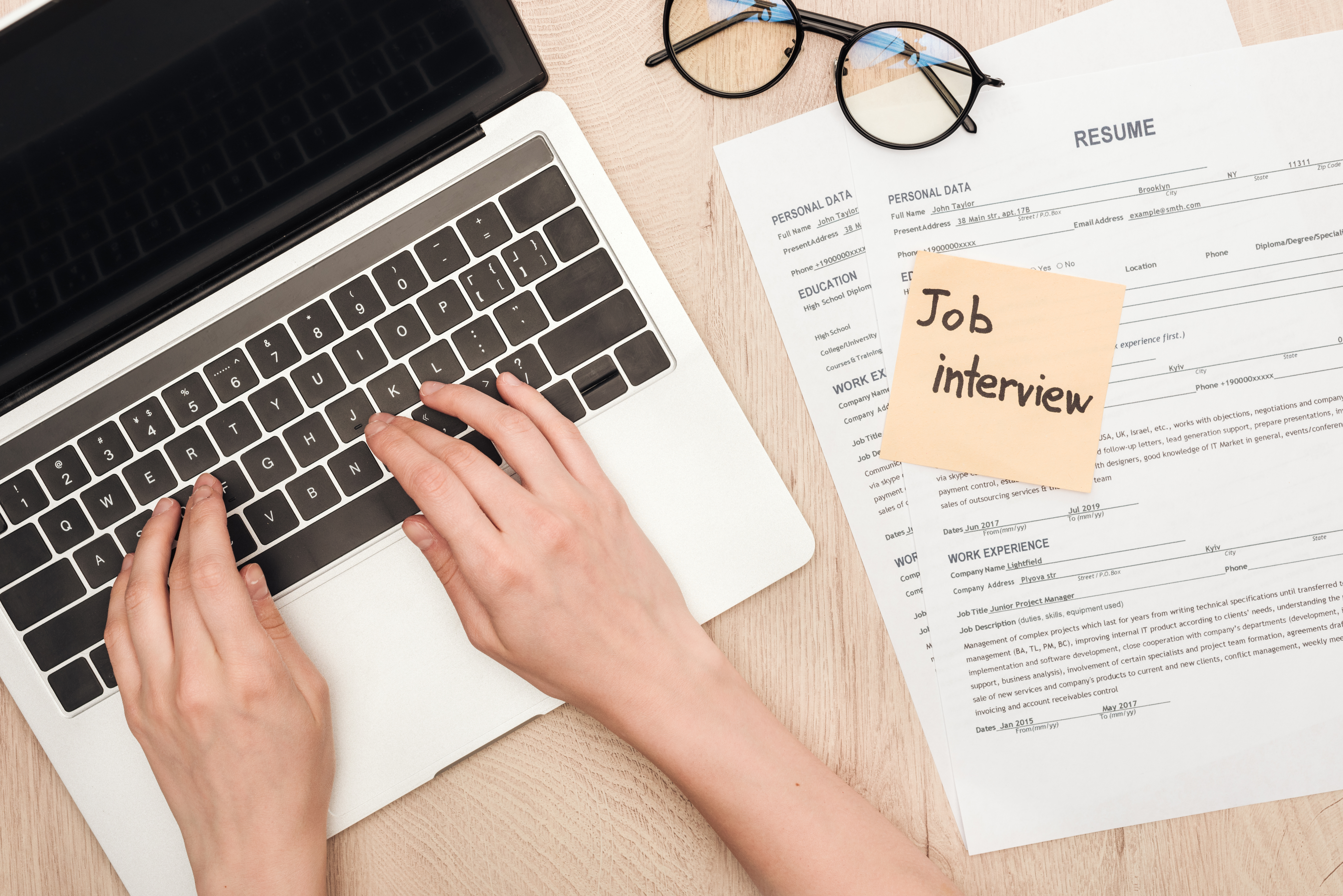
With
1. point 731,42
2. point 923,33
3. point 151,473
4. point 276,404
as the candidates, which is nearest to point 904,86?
point 923,33

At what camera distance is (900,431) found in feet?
2.07

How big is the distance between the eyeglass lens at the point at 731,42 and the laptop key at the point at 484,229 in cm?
20

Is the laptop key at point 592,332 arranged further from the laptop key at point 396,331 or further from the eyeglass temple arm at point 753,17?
the eyeglass temple arm at point 753,17

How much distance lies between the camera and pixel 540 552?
56 centimetres

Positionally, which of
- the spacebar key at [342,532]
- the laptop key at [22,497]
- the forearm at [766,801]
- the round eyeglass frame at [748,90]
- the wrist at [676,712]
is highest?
the round eyeglass frame at [748,90]

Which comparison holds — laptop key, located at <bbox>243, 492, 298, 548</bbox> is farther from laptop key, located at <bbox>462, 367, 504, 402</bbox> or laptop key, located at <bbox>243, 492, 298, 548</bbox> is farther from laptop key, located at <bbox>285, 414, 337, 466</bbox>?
laptop key, located at <bbox>462, 367, 504, 402</bbox>

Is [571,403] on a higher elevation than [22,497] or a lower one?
lower

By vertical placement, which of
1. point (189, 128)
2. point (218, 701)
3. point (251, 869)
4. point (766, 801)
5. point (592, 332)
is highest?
point (189, 128)

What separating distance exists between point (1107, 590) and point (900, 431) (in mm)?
213

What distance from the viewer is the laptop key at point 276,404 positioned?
577mm

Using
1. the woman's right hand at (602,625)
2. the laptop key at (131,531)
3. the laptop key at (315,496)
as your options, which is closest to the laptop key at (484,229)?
the woman's right hand at (602,625)

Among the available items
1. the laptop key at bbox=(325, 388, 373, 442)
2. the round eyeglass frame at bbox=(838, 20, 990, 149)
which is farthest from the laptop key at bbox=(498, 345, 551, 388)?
the round eyeglass frame at bbox=(838, 20, 990, 149)

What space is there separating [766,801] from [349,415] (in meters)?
0.42

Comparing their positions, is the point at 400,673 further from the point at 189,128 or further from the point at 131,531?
the point at 189,128
